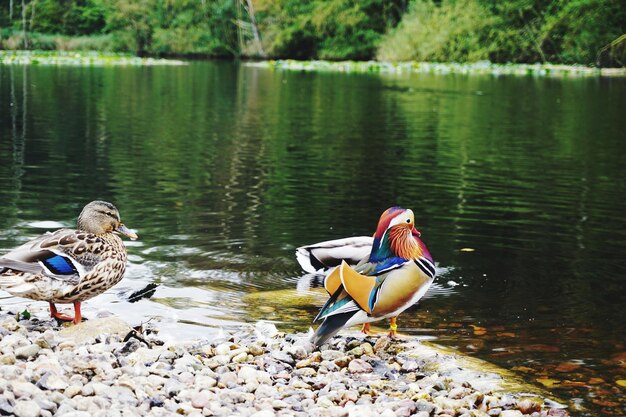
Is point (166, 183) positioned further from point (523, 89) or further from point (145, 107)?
point (523, 89)

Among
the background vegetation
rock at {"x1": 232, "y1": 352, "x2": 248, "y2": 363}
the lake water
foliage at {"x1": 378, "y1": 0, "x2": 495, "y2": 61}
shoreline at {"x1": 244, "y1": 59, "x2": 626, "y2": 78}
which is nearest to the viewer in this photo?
rock at {"x1": 232, "y1": 352, "x2": 248, "y2": 363}

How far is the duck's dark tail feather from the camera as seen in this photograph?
6508mm

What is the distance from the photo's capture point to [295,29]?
61562 millimetres

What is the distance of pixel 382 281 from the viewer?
258 inches

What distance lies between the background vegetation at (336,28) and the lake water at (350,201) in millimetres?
24938

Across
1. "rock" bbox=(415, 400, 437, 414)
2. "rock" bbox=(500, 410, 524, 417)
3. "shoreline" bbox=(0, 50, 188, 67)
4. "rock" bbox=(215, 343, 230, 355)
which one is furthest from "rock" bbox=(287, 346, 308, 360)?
"shoreline" bbox=(0, 50, 188, 67)

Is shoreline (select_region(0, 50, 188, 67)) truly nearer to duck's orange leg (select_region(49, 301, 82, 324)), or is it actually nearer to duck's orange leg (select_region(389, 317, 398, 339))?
duck's orange leg (select_region(49, 301, 82, 324))

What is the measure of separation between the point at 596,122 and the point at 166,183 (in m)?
13.9

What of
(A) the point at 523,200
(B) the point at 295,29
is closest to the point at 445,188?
(A) the point at 523,200

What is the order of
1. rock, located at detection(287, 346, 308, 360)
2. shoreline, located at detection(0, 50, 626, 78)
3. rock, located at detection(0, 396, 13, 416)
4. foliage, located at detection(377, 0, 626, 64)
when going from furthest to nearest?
foliage, located at detection(377, 0, 626, 64)
shoreline, located at detection(0, 50, 626, 78)
rock, located at detection(287, 346, 308, 360)
rock, located at detection(0, 396, 13, 416)

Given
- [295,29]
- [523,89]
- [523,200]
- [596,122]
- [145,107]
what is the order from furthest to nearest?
[295,29]
[523,89]
[145,107]
[596,122]
[523,200]

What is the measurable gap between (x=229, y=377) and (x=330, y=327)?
89 cm

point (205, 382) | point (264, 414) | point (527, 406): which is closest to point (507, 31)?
point (527, 406)

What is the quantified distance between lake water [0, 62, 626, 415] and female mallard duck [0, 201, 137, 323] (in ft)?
2.41
